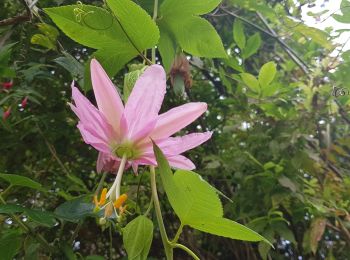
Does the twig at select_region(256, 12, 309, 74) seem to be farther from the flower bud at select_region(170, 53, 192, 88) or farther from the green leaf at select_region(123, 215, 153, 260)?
the green leaf at select_region(123, 215, 153, 260)

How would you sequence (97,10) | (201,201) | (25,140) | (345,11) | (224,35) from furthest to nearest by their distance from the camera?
(224,35), (25,140), (345,11), (97,10), (201,201)

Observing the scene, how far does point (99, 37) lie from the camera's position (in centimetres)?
50

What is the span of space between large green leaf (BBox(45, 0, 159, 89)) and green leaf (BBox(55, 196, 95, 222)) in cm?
18

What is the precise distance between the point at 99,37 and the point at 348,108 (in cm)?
82

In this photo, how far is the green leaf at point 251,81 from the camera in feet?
3.17

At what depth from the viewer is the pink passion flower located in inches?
15.9

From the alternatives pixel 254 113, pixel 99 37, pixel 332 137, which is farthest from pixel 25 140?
pixel 332 137

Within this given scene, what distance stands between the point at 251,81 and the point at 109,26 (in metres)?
0.54

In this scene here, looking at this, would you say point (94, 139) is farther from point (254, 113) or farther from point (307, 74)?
point (307, 74)

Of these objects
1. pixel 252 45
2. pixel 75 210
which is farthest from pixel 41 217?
pixel 252 45

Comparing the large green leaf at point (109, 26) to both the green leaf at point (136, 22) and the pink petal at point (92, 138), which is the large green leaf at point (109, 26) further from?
the pink petal at point (92, 138)

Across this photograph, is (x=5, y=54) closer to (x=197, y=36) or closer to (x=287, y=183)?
(x=197, y=36)

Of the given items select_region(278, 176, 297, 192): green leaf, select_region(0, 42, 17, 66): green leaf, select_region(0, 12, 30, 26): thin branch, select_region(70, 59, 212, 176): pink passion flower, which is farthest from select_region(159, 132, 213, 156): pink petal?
select_region(278, 176, 297, 192): green leaf

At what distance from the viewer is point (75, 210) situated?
544 millimetres
